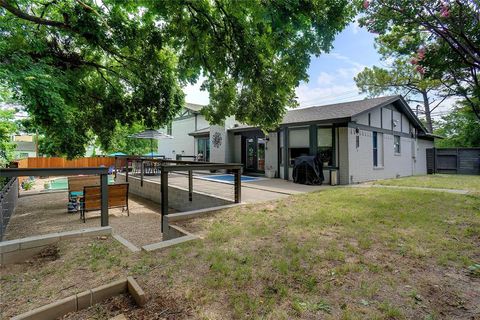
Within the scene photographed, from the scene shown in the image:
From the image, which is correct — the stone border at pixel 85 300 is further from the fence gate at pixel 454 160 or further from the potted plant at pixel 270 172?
the fence gate at pixel 454 160

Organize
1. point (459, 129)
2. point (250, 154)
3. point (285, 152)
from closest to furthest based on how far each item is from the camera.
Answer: point (285, 152), point (250, 154), point (459, 129)

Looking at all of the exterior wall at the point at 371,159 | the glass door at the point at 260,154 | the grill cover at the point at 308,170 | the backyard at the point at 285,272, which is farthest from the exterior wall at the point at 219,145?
the backyard at the point at 285,272

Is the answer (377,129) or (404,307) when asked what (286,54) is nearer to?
(404,307)

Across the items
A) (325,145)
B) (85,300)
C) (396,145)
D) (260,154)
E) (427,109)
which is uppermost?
(427,109)

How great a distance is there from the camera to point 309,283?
246 cm

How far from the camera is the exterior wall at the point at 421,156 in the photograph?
15268 mm

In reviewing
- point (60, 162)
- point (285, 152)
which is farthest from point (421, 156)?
point (60, 162)

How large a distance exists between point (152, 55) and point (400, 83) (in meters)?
21.3

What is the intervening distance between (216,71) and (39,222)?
5799mm

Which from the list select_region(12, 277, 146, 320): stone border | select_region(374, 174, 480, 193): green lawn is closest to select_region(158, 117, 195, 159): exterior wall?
select_region(374, 174, 480, 193): green lawn

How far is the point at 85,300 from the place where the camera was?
2.22 metres

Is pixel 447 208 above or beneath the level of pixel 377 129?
beneath

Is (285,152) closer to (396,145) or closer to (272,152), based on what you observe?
(272,152)

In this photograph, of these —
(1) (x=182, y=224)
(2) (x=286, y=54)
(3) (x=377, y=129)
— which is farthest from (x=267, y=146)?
(1) (x=182, y=224)
